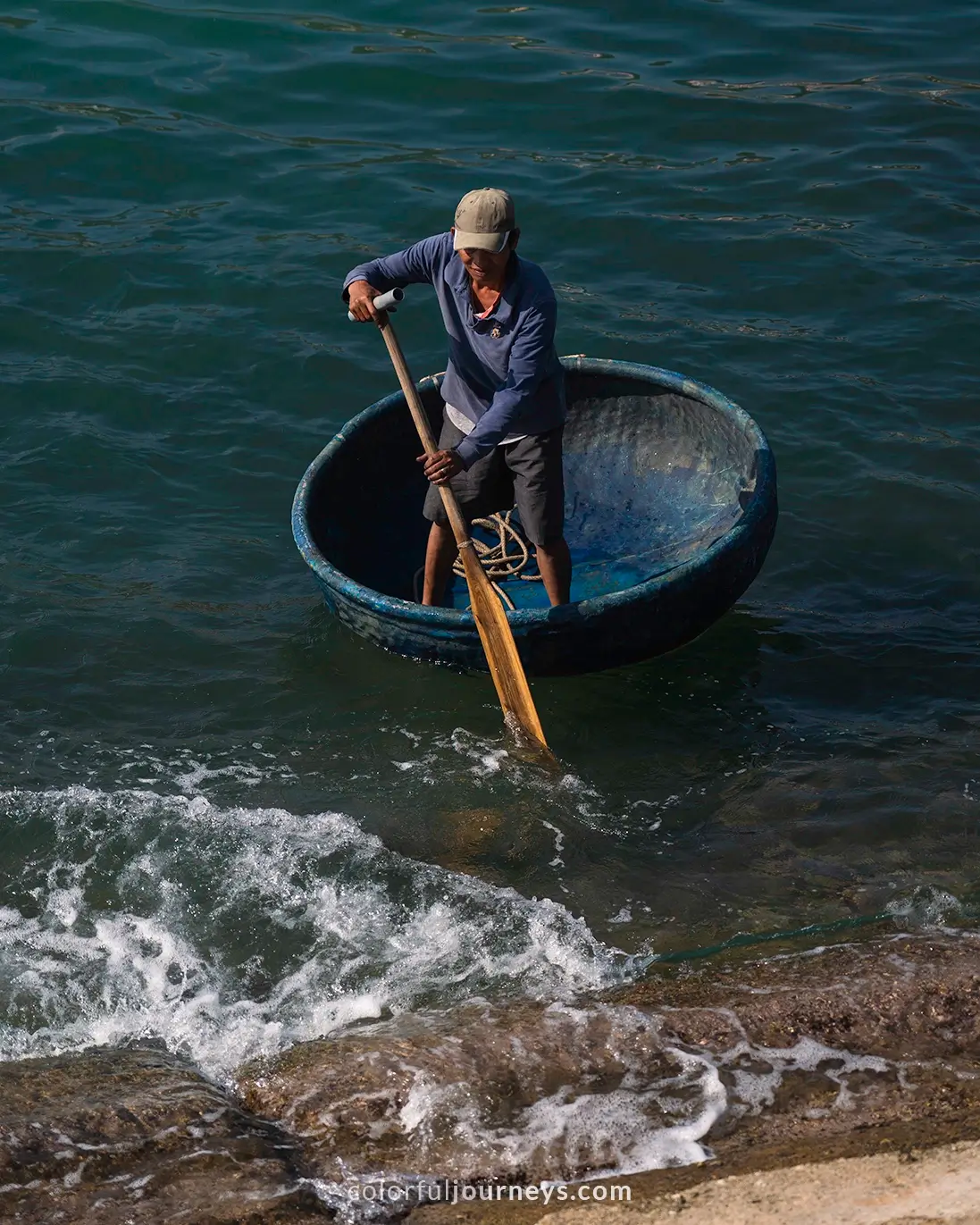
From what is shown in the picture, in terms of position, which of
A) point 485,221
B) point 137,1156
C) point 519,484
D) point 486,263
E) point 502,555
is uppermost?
point 485,221

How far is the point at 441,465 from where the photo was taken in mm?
4793

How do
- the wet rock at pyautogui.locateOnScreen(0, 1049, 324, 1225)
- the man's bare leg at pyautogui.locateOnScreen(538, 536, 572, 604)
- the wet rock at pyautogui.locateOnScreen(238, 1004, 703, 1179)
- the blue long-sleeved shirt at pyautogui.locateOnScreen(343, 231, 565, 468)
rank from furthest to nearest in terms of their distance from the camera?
the man's bare leg at pyautogui.locateOnScreen(538, 536, 572, 604) < the blue long-sleeved shirt at pyautogui.locateOnScreen(343, 231, 565, 468) < the wet rock at pyautogui.locateOnScreen(238, 1004, 703, 1179) < the wet rock at pyautogui.locateOnScreen(0, 1049, 324, 1225)

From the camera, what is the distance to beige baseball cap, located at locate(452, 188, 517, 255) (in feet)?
14.5

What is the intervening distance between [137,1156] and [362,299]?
3.07 meters

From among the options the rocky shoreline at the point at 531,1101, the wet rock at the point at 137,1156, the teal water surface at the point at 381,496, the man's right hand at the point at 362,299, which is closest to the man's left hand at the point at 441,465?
the man's right hand at the point at 362,299

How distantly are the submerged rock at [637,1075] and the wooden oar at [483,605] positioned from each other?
1.51 meters

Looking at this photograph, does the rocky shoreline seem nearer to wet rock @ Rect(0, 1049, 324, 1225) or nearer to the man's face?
wet rock @ Rect(0, 1049, 324, 1225)

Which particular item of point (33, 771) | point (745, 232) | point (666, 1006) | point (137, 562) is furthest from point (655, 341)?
point (666, 1006)

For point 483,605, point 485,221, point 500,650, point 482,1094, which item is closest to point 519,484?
point 483,605

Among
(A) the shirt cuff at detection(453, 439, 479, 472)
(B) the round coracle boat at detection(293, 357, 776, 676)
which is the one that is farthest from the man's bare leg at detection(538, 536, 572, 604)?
(A) the shirt cuff at detection(453, 439, 479, 472)

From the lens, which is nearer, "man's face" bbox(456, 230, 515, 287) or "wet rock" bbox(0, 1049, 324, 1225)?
"wet rock" bbox(0, 1049, 324, 1225)

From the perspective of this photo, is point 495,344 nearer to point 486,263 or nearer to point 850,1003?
point 486,263

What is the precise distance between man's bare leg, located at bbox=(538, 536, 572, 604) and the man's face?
115cm

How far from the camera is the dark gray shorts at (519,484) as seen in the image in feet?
16.8
